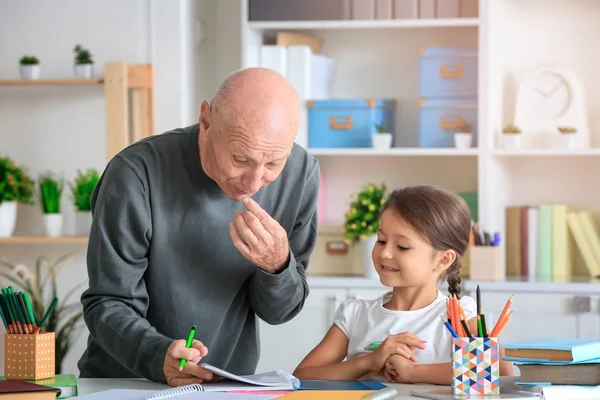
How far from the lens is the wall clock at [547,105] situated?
148 inches

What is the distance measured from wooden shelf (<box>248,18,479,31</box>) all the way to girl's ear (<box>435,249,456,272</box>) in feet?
5.89

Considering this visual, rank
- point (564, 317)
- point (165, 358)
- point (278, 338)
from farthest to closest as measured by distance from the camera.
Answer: point (278, 338) → point (564, 317) → point (165, 358)

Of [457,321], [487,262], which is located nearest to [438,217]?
[457,321]

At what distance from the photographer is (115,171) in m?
1.90

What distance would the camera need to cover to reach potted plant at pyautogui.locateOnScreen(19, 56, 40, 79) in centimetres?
372

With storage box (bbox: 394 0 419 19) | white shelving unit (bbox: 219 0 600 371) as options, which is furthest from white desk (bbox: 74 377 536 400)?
storage box (bbox: 394 0 419 19)

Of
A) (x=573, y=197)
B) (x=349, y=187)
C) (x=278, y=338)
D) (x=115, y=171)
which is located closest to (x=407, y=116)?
(x=349, y=187)

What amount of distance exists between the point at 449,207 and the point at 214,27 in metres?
2.25

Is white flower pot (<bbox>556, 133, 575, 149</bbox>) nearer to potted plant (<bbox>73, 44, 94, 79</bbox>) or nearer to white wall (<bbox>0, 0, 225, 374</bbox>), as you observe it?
white wall (<bbox>0, 0, 225, 374</bbox>)

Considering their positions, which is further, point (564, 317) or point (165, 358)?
point (564, 317)

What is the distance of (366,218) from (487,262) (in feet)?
1.53

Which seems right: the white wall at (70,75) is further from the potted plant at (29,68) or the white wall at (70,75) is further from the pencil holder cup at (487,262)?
the pencil holder cup at (487,262)

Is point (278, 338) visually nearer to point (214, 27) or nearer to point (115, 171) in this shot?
point (214, 27)

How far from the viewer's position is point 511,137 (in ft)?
12.1
